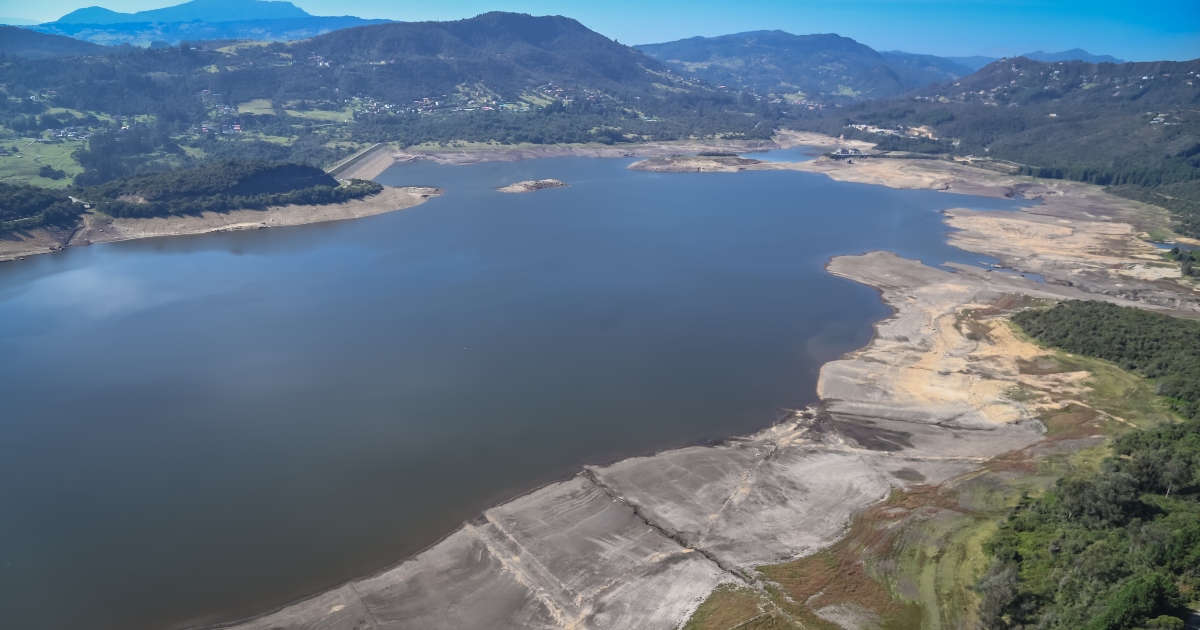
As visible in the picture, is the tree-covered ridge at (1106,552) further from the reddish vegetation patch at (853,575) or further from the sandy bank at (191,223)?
the sandy bank at (191,223)

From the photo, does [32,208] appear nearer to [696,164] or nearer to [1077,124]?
[696,164]

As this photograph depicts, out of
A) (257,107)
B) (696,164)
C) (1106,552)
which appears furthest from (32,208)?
(696,164)

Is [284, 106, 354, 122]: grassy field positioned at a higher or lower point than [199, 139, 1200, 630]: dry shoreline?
higher

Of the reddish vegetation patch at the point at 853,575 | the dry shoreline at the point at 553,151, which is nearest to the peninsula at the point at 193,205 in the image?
the dry shoreline at the point at 553,151

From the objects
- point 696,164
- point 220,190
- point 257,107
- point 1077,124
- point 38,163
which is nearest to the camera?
point 220,190

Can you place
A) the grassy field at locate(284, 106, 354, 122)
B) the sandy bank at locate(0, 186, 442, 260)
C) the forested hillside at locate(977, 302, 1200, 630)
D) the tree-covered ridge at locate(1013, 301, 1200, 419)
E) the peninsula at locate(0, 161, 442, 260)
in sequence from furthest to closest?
the grassy field at locate(284, 106, 354, 122) → the peninsula at locate(0, 161, 442, 260) → the sandy bank at locate(0, 186, 442, 260) → the tree-covered ridge at locate(1013, 301, 1200, 419) → the forested hillside at locate(977, 302, 1200, 630)

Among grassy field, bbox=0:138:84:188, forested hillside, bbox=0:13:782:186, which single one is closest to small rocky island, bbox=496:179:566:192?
forested hillside, bbox=0:13:782:186

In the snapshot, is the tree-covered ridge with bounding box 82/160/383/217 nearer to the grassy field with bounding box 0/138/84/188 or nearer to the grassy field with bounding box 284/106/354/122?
the grassy field with bounding box 0/138/84/188

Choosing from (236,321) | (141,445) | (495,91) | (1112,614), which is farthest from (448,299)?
(495,91)
